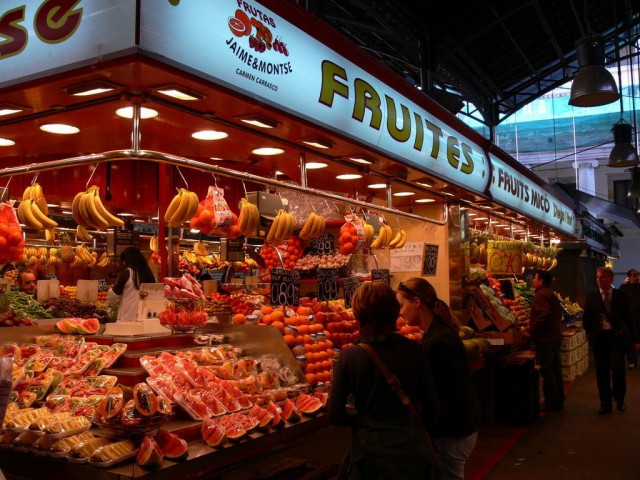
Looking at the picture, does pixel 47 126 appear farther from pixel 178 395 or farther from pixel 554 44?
pixel 554 44

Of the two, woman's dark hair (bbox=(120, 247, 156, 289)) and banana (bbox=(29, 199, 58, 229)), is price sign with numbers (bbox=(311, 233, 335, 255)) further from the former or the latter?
banana (bbox=(29, 199, 58, 229))

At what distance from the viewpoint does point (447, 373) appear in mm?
3404

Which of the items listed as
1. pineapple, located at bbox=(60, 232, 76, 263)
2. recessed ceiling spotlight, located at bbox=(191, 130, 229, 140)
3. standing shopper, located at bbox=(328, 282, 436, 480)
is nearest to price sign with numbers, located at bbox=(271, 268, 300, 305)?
recessed ceiling spotlight, located at bbox=(191, 130, 229, 140)

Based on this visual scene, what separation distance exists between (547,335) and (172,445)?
681cm

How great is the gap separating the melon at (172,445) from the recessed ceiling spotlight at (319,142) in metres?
2.23

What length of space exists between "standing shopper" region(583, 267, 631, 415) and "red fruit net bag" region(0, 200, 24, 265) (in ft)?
23.3

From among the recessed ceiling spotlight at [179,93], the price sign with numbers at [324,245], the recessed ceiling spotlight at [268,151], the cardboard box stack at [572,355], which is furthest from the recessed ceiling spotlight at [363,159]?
the cardboard box stack at [572,355]

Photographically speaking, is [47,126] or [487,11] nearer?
[47,126]

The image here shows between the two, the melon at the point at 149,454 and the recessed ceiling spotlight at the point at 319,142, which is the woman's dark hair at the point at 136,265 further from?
the melon at the point at 149,454

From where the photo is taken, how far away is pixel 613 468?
5.89m

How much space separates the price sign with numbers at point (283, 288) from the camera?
17.1 ft

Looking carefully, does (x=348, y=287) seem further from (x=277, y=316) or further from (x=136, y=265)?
(x=136, y=265)

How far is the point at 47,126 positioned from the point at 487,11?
10.2 meters

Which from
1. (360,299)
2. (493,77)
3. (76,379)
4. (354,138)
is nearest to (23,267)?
(76,379)
